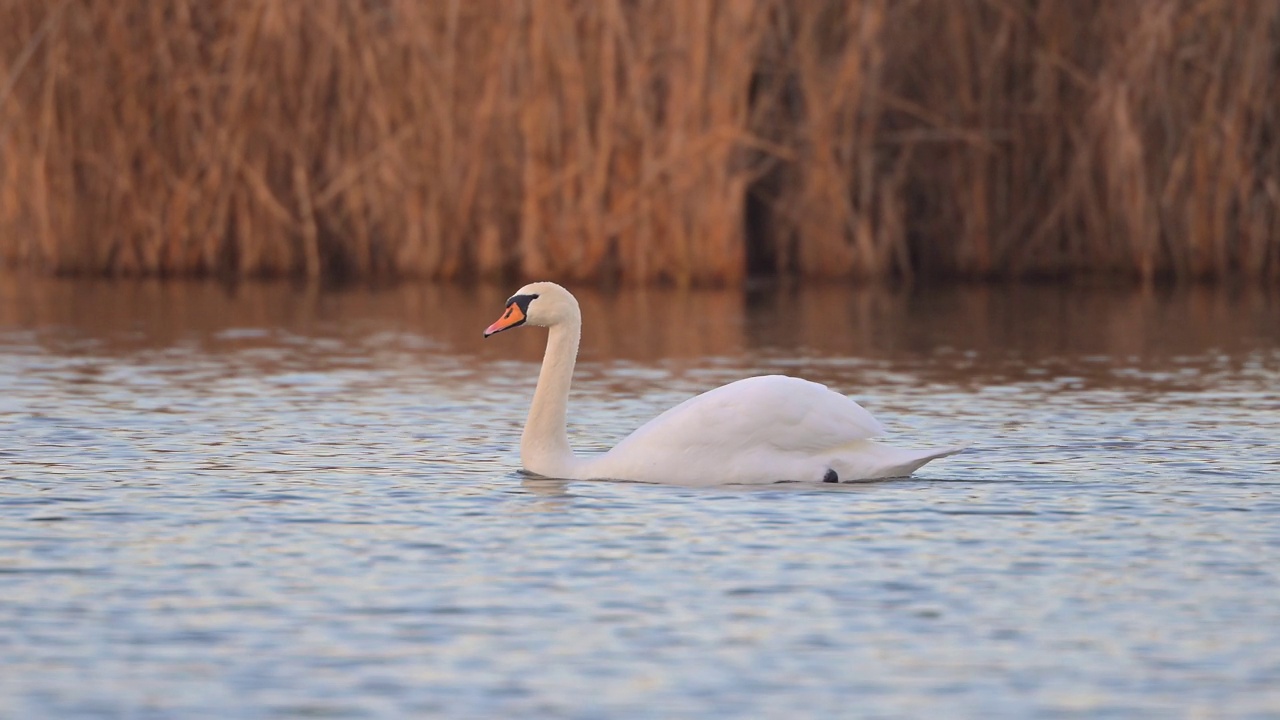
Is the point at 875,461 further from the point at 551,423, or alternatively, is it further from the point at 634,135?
the point at 634,135

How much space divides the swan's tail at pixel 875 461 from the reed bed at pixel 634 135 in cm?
1089

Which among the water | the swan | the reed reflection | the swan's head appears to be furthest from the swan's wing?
the reed reflection

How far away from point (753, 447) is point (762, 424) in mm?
93

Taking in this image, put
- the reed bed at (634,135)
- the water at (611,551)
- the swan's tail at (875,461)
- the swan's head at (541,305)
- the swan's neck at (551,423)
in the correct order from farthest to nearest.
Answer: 1. the reed bed at (634,135)
2. the swan's head at (541,305)
3. the swan's neck at (551,423)
4. the swan's tail at (875,461)
5. the water at (611,551)

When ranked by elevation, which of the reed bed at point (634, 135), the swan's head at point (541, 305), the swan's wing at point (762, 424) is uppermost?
the reed bed at point (634, 135)

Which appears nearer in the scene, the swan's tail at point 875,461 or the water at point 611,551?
the water at point 611,551

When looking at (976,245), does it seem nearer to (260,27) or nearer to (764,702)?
(260,27)

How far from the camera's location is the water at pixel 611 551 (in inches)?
217

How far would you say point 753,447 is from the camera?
351 inches

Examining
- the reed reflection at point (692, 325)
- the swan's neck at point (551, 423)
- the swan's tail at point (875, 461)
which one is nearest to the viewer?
the swan's tail at point (875, 461)

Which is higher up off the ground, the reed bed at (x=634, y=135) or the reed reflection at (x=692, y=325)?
the reed bed at (x=634, y=135)

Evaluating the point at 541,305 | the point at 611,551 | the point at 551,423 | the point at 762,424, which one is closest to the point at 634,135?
the point at 541,305

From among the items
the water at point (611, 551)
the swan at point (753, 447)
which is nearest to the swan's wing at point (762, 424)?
the swan at point (753, 447)

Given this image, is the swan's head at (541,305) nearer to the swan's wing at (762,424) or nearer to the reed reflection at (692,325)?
the swan's wing at (762,424)
